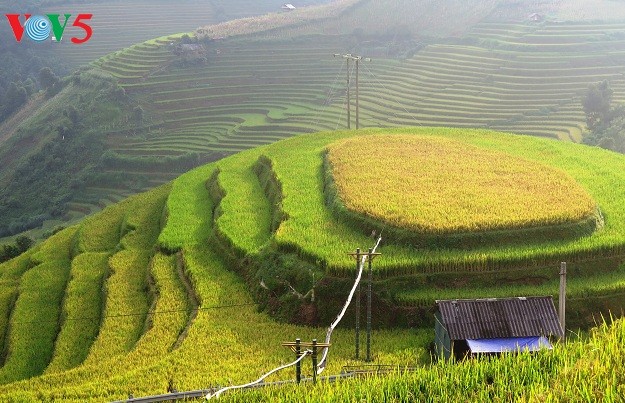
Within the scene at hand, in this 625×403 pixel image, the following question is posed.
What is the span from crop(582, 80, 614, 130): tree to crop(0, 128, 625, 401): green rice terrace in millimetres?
16380

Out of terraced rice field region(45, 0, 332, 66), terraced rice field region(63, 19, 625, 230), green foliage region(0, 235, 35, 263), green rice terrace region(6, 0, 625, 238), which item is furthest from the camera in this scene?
terraced rice field region(45, 0, 332, 66)

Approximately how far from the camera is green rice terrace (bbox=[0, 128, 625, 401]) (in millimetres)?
8055

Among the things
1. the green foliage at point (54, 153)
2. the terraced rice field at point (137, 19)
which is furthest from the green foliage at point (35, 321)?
the terraced rice field at point (137, 19)

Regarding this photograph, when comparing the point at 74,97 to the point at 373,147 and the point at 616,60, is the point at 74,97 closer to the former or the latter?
the point at 373,147

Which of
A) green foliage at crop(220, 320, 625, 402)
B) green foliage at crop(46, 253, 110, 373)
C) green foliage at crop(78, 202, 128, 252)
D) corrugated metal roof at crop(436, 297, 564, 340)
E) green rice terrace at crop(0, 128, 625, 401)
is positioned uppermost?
green foliage at crop(220, 320, 625, 402)

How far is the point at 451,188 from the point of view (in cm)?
1891

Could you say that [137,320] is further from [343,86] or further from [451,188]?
[343,86]

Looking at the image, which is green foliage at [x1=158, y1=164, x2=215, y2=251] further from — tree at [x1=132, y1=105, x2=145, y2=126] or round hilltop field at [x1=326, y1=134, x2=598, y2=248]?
tree at [x1=132, y1=105, x2=145, y2=126]

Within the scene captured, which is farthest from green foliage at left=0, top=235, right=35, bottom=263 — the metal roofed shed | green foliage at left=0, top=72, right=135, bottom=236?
the metal roofed shed

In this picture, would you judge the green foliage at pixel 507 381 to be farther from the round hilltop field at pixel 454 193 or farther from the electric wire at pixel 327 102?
the electric wire at pixel 327 102

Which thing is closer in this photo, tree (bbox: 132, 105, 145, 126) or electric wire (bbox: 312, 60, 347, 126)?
electric wire (bbox: 312, 60, 347, 126)

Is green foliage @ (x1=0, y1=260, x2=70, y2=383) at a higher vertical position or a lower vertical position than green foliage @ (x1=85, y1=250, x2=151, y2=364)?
lower

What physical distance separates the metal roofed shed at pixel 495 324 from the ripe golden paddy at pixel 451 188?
344 centimetres

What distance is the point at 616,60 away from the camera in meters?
47.0
